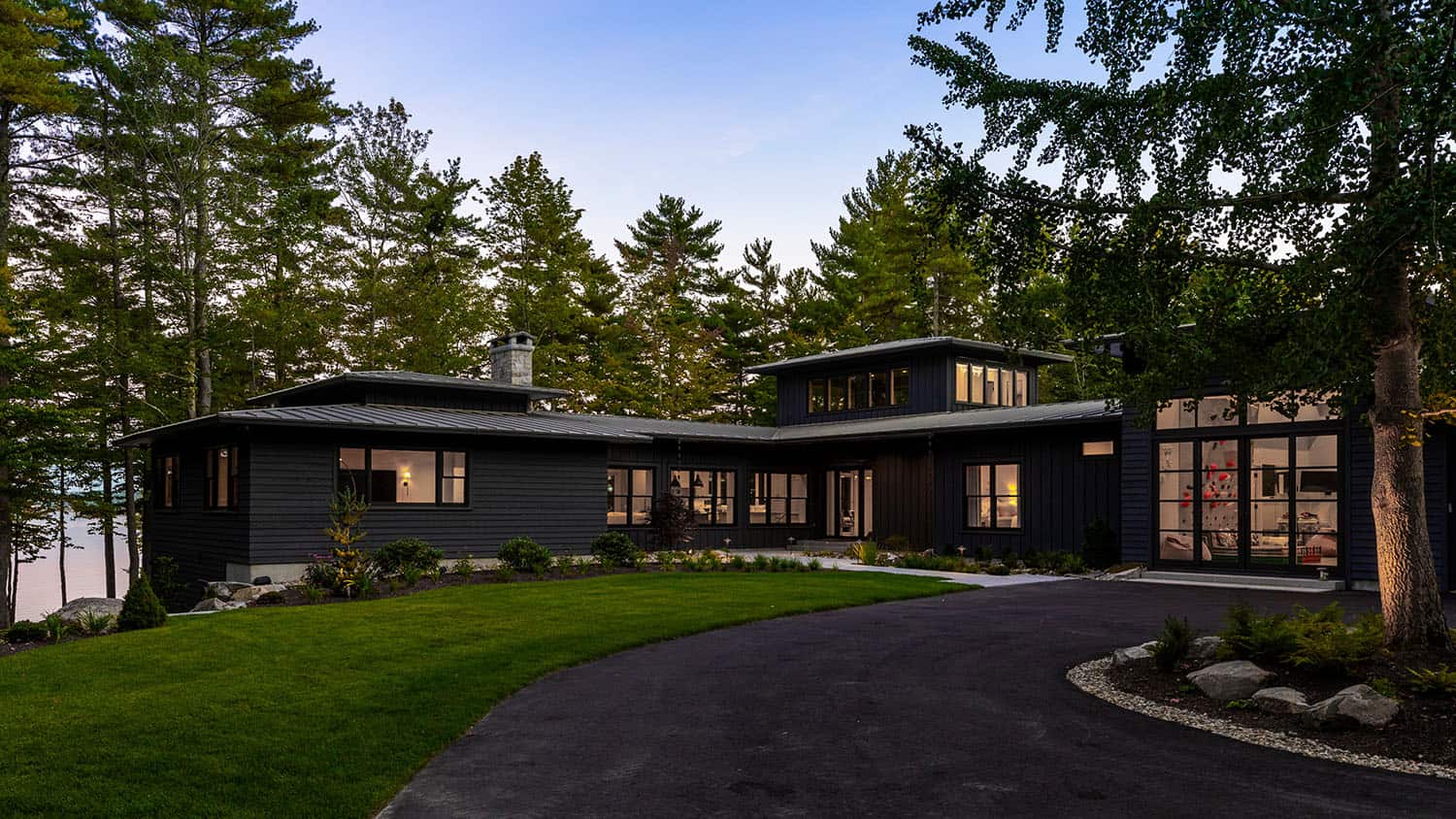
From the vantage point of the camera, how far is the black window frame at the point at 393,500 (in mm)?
18186

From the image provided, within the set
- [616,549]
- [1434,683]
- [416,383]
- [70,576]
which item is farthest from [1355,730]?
[70,576]

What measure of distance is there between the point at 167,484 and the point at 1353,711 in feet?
74.8

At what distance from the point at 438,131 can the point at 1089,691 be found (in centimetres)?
3353

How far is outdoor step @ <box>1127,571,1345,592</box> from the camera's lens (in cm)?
1548

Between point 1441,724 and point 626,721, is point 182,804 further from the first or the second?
point 1441,724

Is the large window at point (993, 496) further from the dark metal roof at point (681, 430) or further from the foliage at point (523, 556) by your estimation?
the foliage at point (523, 556)

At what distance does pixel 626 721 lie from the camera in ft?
22.6

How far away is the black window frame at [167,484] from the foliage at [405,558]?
6.46 metres

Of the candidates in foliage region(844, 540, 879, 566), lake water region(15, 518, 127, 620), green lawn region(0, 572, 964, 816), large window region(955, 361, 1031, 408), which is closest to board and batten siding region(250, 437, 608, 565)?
green lawn region(0, 572, 964, 816)

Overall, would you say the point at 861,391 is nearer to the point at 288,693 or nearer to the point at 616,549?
the point at 616,549

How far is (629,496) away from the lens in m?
25.2

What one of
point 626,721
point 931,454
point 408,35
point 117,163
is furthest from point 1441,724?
point 117,163

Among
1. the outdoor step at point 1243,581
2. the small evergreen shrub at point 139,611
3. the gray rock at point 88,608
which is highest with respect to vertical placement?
the small evergreen shrub at point 139,611

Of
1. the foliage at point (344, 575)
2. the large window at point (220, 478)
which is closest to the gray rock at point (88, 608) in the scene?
the foliage at point (344, 575)
